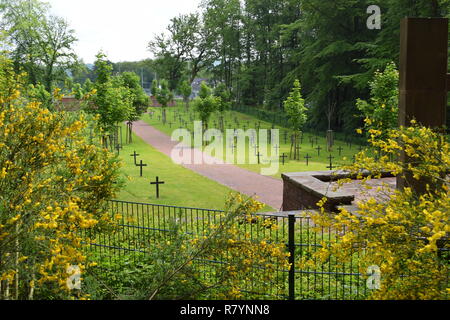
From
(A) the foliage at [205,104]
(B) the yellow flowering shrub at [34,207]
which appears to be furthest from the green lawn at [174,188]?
(A) the foliage at [205,104]

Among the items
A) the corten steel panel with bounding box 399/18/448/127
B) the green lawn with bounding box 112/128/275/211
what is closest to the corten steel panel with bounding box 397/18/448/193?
the corten steel panel with bounding box 399/18/448/127

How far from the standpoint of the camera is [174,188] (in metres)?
19.8

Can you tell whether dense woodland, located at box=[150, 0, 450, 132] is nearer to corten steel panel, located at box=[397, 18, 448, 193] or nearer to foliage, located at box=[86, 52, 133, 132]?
foliage, located at box=[86, 52, 133, 132]

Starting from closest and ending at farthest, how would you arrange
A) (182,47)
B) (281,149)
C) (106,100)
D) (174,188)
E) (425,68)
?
(425,68), (174,188), (106,100), (281,149), (182,47)

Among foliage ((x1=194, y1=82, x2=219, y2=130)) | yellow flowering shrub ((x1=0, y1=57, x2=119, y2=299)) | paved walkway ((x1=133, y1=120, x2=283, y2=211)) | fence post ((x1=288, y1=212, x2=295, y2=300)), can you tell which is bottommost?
paved walkway ((x1=133, y1=120, x2=283, y2=211))

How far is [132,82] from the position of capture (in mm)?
41344

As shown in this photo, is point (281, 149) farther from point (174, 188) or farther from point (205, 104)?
point (174, 188)

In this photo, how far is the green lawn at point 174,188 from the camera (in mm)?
17375

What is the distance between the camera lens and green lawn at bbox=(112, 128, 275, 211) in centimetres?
1738

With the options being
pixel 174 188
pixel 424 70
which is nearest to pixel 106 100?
pixel 174 188

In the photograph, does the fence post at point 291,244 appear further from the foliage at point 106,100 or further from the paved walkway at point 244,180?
the foliage at point 106,100

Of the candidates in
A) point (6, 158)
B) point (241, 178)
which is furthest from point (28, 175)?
point (241, 178)

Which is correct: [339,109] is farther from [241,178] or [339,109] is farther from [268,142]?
[241,178]
